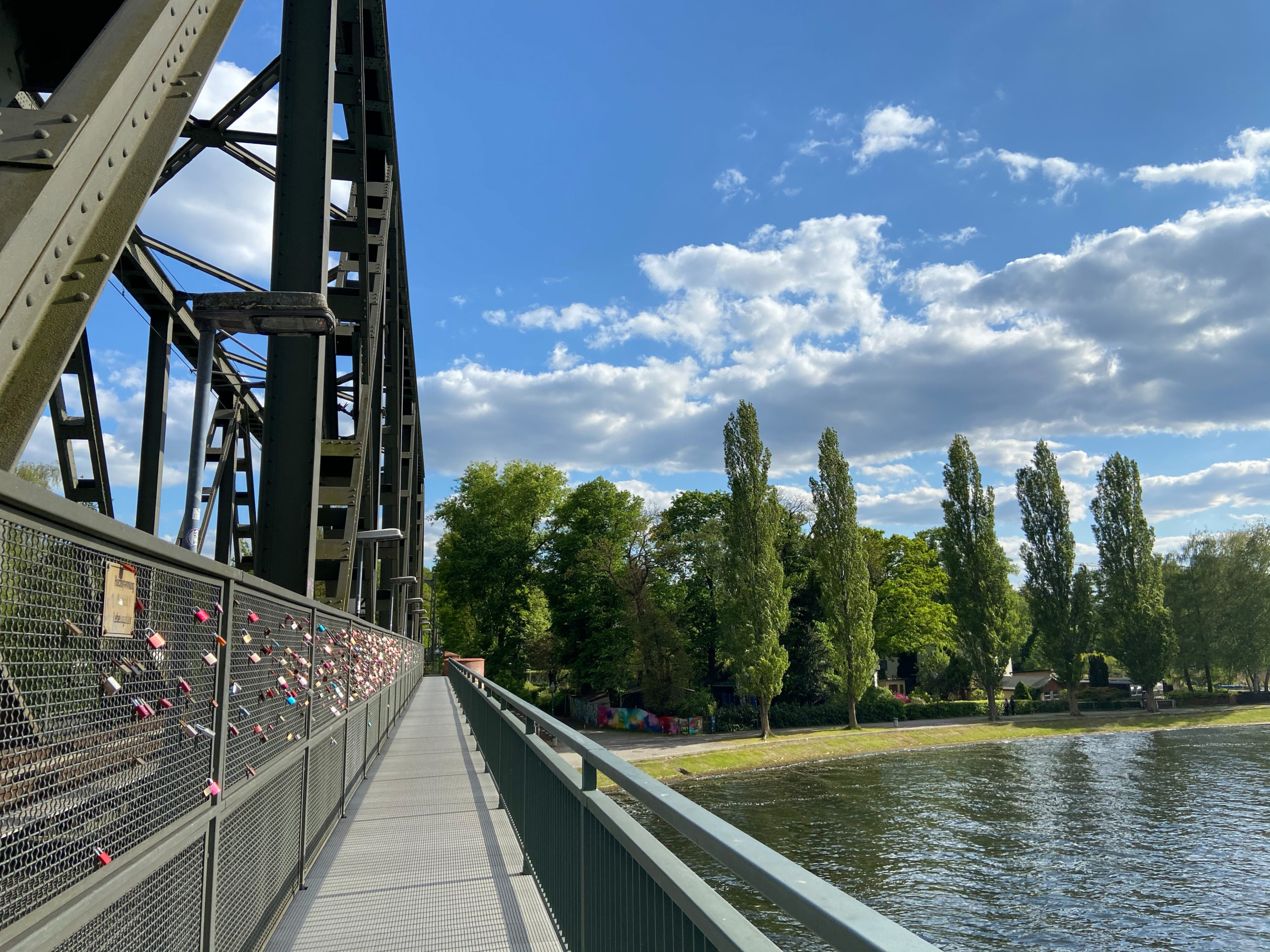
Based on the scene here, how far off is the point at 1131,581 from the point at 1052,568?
553 cm

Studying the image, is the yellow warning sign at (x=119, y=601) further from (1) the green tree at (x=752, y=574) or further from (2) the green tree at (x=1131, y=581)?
(2) the green tree at (x=1131, y=581)

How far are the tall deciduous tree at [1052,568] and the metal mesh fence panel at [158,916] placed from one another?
189 ft

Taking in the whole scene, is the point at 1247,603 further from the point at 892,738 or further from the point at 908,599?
the point at 892,738

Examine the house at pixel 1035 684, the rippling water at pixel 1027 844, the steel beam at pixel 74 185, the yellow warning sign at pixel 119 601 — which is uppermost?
the steel beam at pixel 74 185

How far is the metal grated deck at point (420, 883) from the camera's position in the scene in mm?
3926

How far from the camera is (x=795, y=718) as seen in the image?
4378 cm

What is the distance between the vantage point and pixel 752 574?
4072 centimetres

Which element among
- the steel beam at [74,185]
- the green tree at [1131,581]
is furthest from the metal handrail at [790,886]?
the green tree at [1131,581]

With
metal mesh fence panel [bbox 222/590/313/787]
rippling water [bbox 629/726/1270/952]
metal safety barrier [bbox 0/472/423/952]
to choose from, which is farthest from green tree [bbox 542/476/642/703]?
metal safety barrier [bbox 0/472/423/952]

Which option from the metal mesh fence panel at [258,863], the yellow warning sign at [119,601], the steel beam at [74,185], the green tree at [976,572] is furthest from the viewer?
the green tree at [976,572]

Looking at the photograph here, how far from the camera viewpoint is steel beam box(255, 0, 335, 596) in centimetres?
737

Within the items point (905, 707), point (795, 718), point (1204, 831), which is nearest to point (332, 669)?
point (1204, 831)

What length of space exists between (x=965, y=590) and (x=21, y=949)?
53068 millimetres

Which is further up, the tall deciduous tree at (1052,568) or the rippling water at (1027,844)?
the tall deciduous tree at (1052,568)
